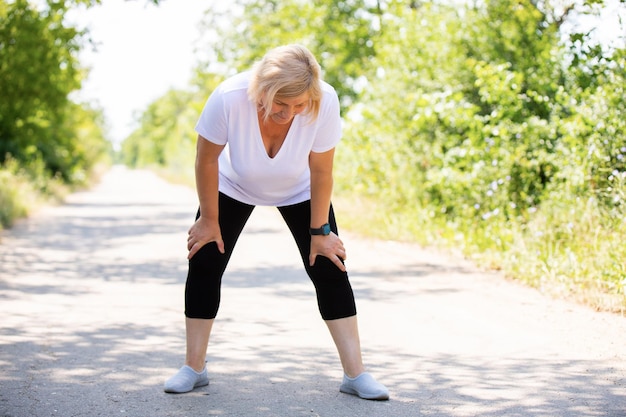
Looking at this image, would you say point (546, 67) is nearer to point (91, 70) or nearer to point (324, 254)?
point (324, 254)

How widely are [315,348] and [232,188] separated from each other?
1.55 meters

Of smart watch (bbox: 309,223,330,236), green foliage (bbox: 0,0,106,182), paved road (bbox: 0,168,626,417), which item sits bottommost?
paved road (bbox: 0,168,626,417)

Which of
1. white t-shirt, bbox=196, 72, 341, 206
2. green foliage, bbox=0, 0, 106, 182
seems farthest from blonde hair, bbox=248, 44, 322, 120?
green foliage, bbox=0, 0, 106, 182

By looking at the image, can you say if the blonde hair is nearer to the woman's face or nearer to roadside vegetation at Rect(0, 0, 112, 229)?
the woman's face

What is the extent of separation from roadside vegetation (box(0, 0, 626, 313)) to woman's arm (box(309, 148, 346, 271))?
3.11m

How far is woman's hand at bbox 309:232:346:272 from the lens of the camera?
4.16 metres

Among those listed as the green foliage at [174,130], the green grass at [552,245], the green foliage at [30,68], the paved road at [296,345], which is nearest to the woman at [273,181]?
the paved road at [296,345]

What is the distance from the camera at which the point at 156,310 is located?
6.84 metres

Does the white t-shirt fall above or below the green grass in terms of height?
above

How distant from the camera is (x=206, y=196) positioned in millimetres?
4070

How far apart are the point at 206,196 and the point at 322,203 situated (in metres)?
0.57

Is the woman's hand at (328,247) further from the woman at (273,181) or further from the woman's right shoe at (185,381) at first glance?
the woman's right shoe at (185,381)

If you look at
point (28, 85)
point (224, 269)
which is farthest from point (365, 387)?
point (28, 85)

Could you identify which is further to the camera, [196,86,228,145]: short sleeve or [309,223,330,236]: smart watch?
[309,223,330,236]: smart watch
